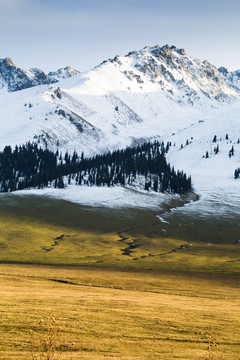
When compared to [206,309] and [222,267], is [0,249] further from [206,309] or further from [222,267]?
[206,309]

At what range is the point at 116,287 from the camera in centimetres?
6034

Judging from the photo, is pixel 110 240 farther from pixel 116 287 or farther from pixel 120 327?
pixel 120 327

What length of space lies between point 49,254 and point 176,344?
3273 inches

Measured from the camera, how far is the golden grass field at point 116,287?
26.8 meters

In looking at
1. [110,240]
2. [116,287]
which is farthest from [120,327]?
[110,240]

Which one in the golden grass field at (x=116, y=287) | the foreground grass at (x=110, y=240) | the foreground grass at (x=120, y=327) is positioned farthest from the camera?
the foreground grass at (x=110, y=240)

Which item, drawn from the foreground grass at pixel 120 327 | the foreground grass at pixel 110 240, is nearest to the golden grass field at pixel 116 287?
the foreground grass at pixel 120 327

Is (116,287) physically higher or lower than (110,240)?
higher

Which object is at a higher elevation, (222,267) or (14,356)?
(14,356)

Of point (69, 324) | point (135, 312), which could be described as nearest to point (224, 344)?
point (135, 312)

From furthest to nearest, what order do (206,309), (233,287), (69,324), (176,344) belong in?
(233,287) < (206,309) < (69,324) < (176,344)

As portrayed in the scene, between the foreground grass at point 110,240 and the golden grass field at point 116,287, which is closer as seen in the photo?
the golden grass field at point 116,287

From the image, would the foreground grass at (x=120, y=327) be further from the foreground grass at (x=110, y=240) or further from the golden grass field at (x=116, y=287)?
the foreground grass at (x=110, y=240)

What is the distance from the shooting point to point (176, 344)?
27.8 m
